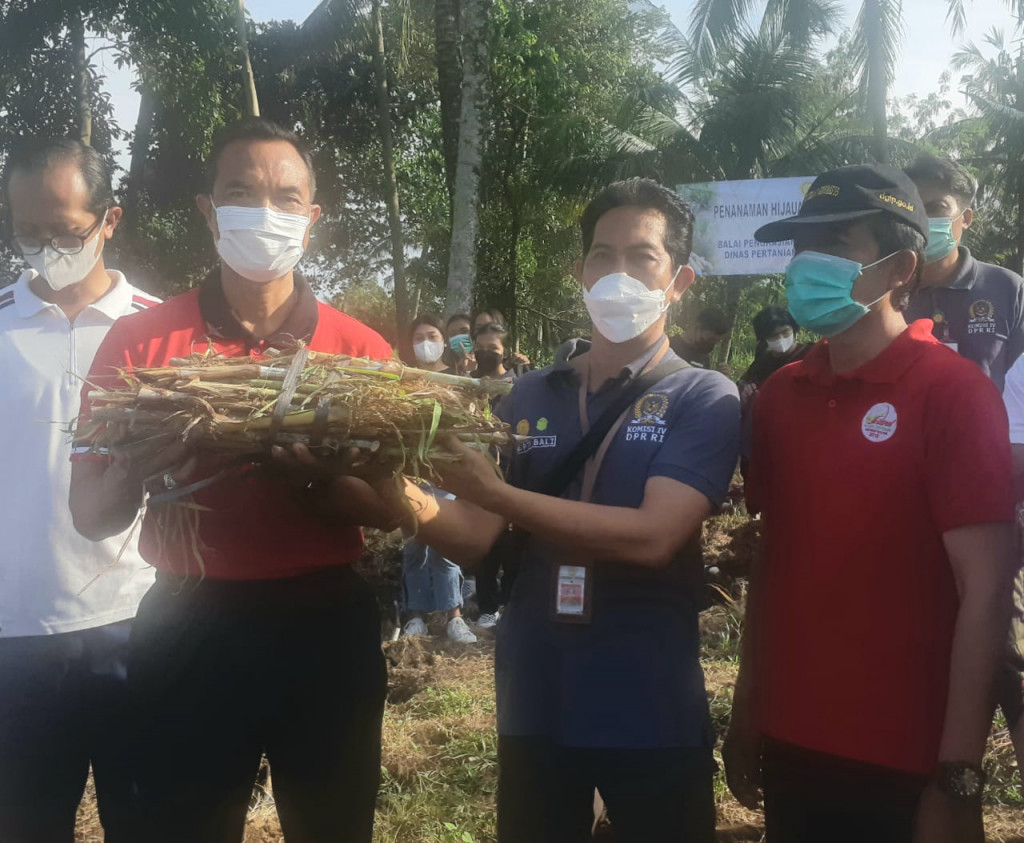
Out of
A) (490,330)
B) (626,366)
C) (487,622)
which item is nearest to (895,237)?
(626,366)

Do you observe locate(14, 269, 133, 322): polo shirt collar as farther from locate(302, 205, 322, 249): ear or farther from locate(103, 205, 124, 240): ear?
locate(302, 205, 322, 249): ear

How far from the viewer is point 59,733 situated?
7.79 feet

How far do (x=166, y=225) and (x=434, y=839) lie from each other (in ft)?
61.7

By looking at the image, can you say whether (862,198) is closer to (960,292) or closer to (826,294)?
(826,294)

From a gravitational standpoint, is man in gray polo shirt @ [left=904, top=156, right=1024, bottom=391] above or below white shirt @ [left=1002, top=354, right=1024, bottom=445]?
above

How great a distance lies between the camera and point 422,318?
6.61 m

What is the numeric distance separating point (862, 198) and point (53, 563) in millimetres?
2391

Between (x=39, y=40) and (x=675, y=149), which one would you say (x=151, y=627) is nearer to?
(x=39, y=40)

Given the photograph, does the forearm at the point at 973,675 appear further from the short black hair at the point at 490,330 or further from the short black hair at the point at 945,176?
the short black hair at the point at 490,330

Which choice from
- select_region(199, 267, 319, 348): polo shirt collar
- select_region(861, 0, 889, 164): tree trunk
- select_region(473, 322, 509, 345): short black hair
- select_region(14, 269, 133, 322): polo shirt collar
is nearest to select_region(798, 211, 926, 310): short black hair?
select_region(199, 267, 319, 348): polo shirt collar

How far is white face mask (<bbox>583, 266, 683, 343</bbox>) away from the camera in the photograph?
2.21m

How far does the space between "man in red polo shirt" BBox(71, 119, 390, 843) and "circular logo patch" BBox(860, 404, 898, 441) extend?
1155 millimetres

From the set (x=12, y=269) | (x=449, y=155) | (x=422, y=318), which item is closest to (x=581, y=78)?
(x=449, y=155)

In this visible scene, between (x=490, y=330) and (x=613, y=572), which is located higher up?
(x=490, y=330)
